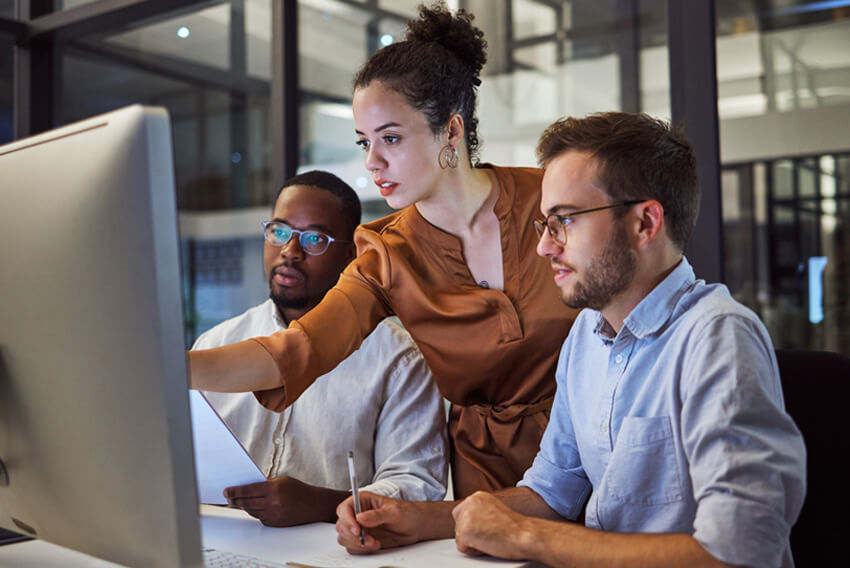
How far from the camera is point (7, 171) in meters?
0.84

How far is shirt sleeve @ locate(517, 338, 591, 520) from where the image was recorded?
4.59 ft

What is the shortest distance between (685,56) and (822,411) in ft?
3.12

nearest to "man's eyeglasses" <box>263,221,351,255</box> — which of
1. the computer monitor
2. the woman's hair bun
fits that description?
the woman's hair bun

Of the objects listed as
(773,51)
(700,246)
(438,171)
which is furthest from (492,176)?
(773,51)

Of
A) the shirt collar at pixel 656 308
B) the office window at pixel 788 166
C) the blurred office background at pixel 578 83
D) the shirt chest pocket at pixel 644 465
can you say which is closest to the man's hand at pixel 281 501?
the shirt chest pocket at pixel 644 465

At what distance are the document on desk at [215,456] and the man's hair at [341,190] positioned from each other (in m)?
0.74

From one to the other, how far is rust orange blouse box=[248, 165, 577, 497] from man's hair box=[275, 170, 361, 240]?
0.68 feet

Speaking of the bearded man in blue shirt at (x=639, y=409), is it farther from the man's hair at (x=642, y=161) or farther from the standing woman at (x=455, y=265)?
the standing woman at (x=455, y=265)

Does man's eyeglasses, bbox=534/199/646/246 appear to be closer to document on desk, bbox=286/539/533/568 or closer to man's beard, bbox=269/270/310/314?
document on desk, bbox=286/539/533/568

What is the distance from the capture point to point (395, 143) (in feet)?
5.32

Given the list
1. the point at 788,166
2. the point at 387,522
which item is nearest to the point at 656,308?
the point at 387,522

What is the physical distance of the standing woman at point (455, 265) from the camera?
1.63m

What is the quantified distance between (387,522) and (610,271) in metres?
0.53

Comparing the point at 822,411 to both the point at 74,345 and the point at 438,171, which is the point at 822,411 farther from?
the point at 74,345
